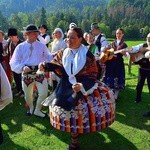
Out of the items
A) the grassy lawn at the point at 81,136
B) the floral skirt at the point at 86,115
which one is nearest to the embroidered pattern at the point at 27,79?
the grassy lawn at the point at 81,136

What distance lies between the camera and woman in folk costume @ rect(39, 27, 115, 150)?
14.9 feet

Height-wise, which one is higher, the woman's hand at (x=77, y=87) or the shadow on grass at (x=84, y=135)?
the woman's hand at (x=77, y=87)

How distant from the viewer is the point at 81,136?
5738 mm

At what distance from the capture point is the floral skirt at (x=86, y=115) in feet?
14.9

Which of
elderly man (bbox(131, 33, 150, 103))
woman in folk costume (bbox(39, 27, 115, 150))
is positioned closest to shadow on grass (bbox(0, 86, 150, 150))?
elderly man (bbox(131, 33, 150, 103))

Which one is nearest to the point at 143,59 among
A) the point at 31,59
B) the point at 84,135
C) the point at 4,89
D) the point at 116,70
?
the point at 116,70

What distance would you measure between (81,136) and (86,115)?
1.33 metres

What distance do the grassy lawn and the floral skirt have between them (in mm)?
848

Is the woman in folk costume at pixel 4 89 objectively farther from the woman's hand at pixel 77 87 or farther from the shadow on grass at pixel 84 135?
the shadow on grass at pixel 84 135

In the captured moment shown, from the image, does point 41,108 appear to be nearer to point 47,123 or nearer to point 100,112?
point 47,123

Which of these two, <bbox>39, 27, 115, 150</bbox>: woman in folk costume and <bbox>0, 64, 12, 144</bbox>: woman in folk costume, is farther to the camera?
<bbox>39, 27, 115, 150</bbox>: woman in folk costume

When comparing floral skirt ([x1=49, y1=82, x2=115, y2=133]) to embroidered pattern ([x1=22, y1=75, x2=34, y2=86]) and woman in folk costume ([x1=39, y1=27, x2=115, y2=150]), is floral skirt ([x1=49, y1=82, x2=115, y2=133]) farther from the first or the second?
embroidered pattern ([x1=22, y1=75, x2=34, y2=86])

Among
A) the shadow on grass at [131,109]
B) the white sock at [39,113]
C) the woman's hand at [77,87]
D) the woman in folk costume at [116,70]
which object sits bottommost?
the shadow on grass at [131,109]

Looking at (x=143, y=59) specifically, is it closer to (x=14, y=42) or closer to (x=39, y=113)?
(x=39, y=113)
